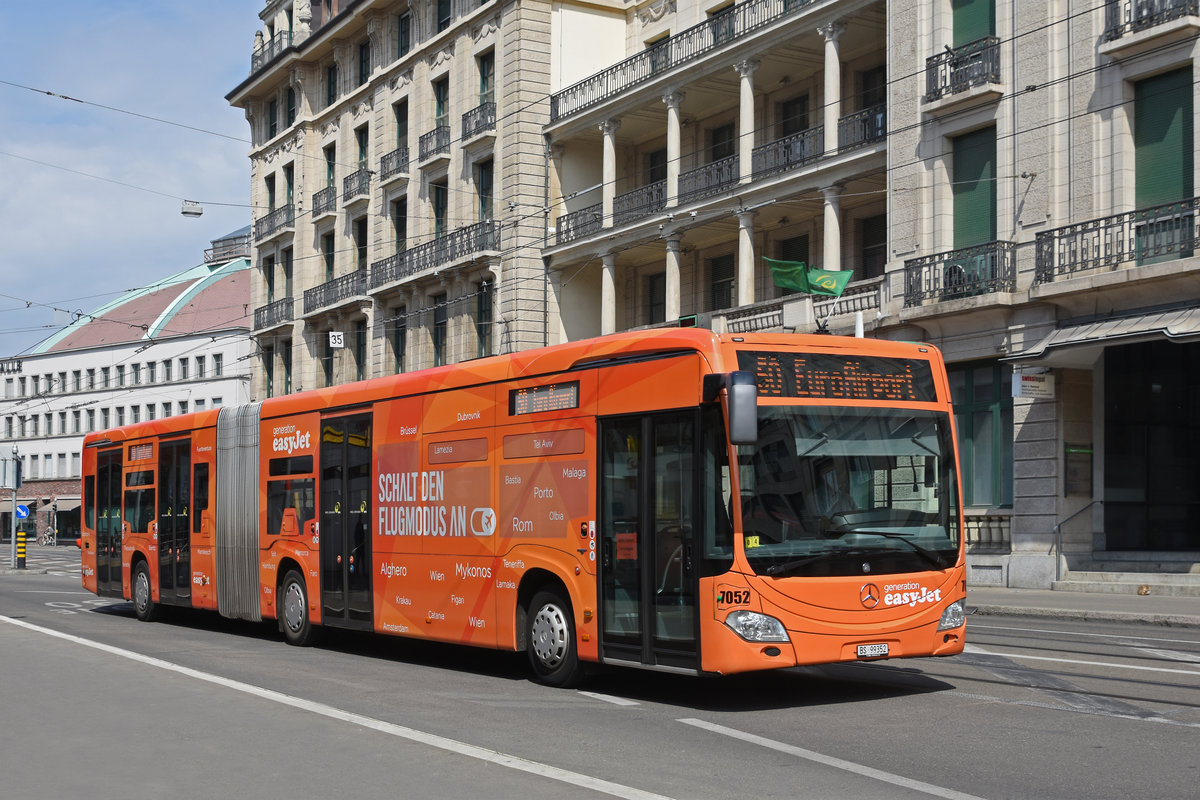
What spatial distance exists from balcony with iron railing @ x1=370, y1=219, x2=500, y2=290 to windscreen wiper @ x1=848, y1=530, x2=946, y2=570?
101ft

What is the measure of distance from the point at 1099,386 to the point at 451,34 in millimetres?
25601

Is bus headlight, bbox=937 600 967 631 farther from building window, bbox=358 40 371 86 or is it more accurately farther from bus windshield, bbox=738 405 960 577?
building window, bbox=358 40 371 86

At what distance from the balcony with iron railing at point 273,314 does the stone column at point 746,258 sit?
26101 mm

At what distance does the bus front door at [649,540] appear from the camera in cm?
1062

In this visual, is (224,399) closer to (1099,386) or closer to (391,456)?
(1099,386)

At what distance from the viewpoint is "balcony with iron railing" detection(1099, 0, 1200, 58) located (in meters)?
22.5

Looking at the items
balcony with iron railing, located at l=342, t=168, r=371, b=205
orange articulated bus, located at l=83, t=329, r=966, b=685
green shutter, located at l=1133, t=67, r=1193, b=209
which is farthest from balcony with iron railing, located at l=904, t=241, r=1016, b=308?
balcony with iron railing, located at l=342, t=168, r=371, b=205

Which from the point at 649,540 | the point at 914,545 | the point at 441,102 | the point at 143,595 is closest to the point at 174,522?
the point at 143,595

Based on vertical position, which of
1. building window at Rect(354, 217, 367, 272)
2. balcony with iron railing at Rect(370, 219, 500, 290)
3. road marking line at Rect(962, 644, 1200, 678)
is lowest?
road marking line at Rect(962, 644, 1200, 678)

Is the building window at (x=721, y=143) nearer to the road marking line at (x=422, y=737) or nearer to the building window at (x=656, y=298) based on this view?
the building window at (x=656, y=298)

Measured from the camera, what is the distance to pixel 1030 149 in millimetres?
25203

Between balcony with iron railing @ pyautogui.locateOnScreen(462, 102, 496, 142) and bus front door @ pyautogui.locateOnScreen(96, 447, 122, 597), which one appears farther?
balcony with iron railing @ pyautogui.locateOnScreen(462, 102, 496, 142)

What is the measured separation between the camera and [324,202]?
5166cm

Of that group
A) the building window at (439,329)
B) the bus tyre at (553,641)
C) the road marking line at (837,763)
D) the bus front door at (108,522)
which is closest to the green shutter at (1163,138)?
the bus tyre at (553,641)
